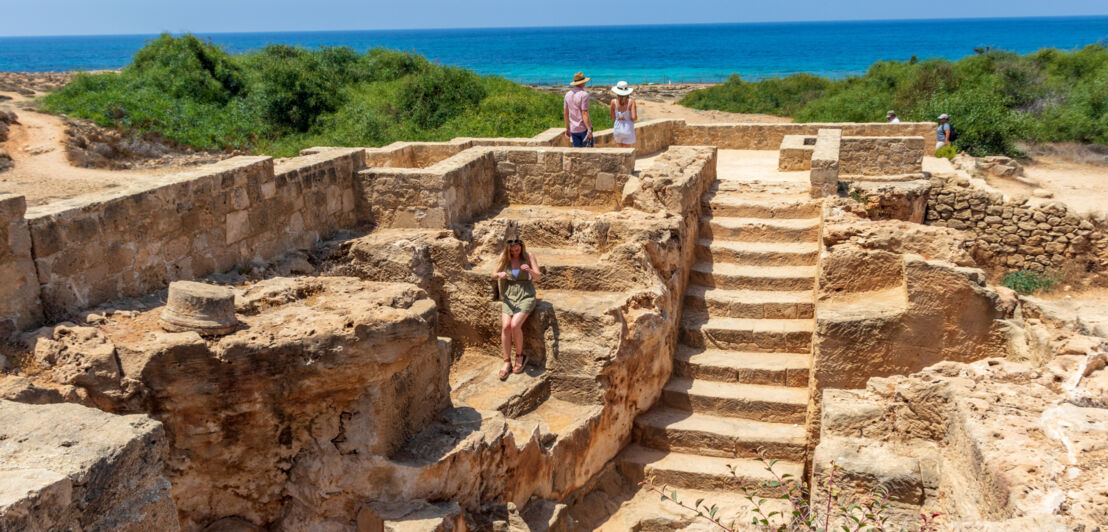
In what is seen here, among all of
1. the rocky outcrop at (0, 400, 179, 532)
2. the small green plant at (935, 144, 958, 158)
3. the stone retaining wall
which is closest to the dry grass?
the small green plant at (935, 144, 958, 158)

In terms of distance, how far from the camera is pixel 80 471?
340cm

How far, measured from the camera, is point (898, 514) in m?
5.04

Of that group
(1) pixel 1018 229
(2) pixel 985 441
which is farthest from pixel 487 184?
(1) pixel 1018 229

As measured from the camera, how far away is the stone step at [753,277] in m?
8.87

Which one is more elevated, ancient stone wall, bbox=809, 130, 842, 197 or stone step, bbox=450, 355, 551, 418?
ancient stone wall, bbox=809, 130, 842, 197

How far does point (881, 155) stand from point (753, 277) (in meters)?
3.72

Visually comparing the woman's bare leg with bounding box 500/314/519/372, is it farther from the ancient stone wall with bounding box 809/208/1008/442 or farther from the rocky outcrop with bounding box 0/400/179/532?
the rocky outcrop with bounding box 0/400/179/532

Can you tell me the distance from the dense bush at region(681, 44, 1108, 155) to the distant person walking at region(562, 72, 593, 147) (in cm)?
860

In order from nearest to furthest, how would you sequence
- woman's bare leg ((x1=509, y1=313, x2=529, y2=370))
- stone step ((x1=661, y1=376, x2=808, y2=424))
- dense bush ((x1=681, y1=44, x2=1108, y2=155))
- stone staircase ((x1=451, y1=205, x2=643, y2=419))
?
stone staircase ((x1=451, y1=205, x2=643, y2=419))
woman's bare leg ((x1=509, y1=313, x2=529, y2=370))
stone step ((x1=661, y1=376, x2=808, y2=424))
dense bush ((x1=681, y1=44, x2=1108, y2=155))

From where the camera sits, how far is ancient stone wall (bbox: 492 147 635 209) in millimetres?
9117

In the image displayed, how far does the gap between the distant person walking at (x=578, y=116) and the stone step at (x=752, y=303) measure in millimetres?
2654

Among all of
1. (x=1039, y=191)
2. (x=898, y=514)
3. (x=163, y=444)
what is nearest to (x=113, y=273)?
(x=163, y=444)

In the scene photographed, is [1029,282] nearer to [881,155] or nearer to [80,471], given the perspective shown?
[881,155]

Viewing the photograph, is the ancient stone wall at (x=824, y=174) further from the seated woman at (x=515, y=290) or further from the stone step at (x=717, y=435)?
the seated woman at (x=515, y=290)
